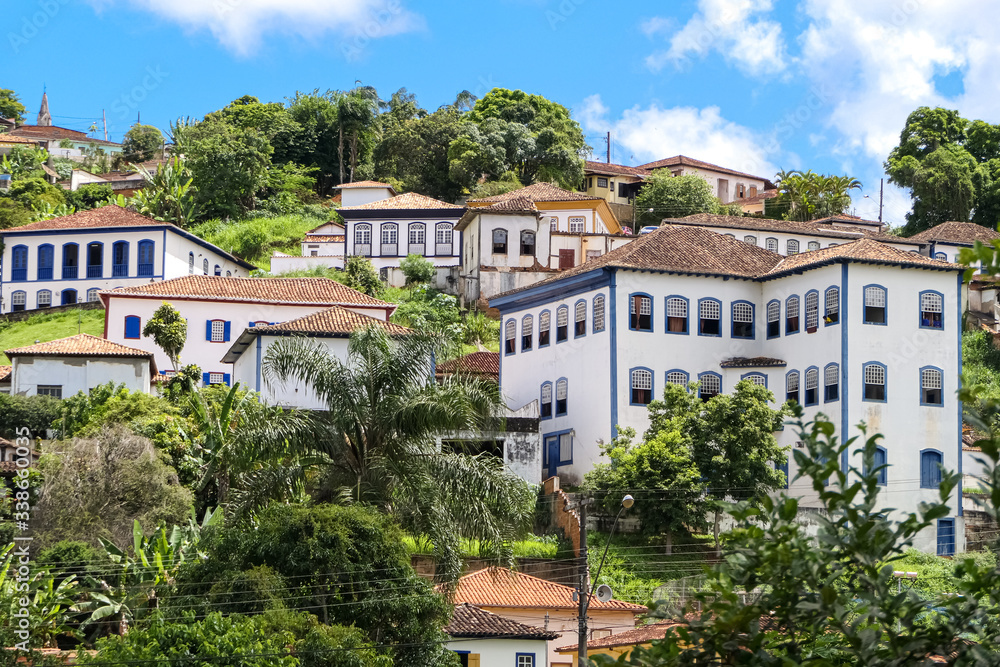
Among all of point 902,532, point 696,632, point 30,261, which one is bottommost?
point 696,632

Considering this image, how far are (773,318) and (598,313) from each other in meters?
6.19

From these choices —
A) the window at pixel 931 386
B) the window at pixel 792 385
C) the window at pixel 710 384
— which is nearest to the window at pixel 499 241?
the window at pixel 710 384

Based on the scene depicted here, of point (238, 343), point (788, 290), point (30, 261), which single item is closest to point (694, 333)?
point (788, 290)

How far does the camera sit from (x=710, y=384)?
4769cm

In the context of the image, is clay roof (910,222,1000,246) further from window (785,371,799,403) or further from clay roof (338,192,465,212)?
window (785,371,799,403)

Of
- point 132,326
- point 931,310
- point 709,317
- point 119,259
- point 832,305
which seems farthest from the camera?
point 119,259

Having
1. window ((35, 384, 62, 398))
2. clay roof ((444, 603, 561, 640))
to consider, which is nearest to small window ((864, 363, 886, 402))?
clay roof ((444, 603, 561, 640))

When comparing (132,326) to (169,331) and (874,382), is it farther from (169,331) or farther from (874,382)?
(874,382)

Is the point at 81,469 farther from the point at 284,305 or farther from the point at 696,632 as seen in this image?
the point at 696,632

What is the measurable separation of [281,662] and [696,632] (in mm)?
14829

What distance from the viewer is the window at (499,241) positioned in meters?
66.2

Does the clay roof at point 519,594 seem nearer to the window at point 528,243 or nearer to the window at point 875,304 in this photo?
the window at point 875,304

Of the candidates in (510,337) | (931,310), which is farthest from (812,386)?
(510,337)

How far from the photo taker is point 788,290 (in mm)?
48000
